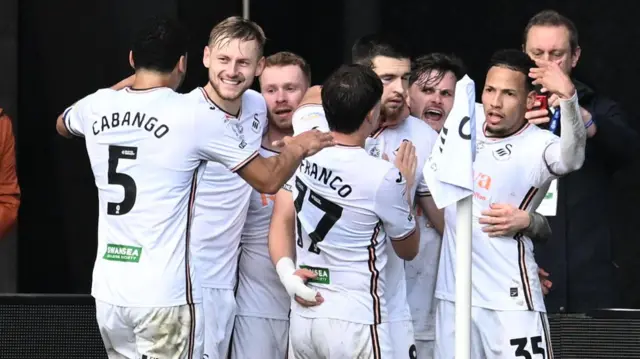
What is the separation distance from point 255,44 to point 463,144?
1681 millimetres

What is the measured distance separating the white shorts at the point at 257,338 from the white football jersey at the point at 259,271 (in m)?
0.03

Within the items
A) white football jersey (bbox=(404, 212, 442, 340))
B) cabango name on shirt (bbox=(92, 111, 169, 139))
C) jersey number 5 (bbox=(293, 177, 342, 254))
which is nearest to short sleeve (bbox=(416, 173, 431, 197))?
white football jersey (bbox=(404, 212, 442, 340))

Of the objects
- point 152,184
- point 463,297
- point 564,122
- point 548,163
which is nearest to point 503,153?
point 548,163

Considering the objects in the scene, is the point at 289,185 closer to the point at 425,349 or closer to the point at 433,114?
the point at 433,114

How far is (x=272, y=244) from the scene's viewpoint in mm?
5949

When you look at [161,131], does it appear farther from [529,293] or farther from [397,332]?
[529,293]

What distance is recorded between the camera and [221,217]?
20.5 ft

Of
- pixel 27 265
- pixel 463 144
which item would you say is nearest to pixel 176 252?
pixel 463 144

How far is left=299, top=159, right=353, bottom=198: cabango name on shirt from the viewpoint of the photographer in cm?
554

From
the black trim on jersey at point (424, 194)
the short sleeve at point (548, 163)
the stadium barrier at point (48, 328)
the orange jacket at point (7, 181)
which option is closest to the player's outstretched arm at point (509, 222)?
the short sleeve at point (548, 163)

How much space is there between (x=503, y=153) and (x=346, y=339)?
1.06 meters

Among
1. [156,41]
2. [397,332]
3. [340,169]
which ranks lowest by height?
[397,332]

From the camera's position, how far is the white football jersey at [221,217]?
6.23 metres

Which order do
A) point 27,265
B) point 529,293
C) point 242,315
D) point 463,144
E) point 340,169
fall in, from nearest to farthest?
point 463,144 → point 340,169 → point 529,293 → point 242,315 → point 27,265
